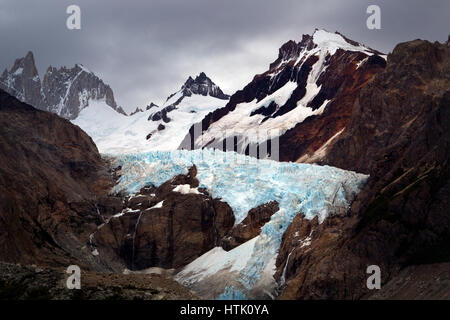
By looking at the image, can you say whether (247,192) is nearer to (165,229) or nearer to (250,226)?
(250,226)

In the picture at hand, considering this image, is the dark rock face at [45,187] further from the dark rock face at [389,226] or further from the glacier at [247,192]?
the dark rock face at [389,226]

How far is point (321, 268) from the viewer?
96.1 meters

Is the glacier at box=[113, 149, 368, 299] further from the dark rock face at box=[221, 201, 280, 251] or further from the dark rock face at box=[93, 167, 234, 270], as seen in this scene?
the dark rock face at box=[93, 167, 234, 270]

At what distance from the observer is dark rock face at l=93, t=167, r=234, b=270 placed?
141m

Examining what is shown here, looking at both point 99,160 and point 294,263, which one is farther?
point 99,160

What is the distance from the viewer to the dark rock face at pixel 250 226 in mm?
133750

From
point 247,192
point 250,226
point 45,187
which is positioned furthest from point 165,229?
point 45,187

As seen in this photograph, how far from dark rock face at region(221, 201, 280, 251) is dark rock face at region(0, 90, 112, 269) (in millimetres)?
28542

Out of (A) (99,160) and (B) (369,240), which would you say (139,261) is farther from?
(B) (369,240)

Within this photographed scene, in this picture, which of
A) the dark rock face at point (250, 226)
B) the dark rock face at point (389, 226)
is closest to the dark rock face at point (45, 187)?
the dark rock face at point (250, 226)

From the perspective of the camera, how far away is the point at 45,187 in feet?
439

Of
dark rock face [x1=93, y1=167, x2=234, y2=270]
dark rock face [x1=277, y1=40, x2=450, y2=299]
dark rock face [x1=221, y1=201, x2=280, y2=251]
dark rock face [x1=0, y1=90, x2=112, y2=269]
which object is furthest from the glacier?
dark rock face [x1=0, y1=90, x2=112, y2=269]
